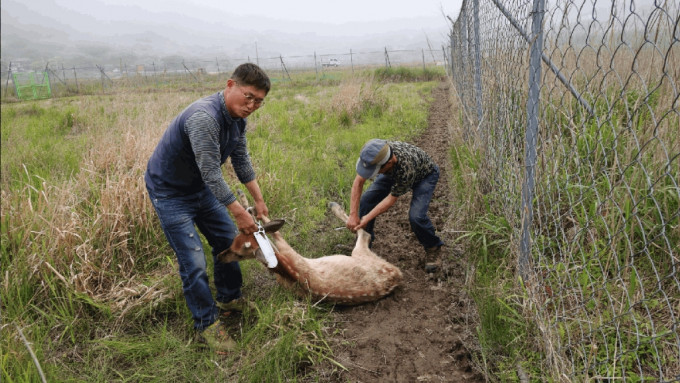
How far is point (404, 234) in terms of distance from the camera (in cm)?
440

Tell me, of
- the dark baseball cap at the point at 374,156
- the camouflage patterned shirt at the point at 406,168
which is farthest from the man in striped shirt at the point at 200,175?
the camouflage patterned shirt at the point at 406,168

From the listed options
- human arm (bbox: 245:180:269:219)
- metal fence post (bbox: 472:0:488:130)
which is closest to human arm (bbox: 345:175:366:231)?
human arm (bbox: 245:180:269:219)

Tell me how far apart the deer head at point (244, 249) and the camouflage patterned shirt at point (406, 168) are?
123 cm

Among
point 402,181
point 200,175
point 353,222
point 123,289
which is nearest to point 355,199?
point 353,222

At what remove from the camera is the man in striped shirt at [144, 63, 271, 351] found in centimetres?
252

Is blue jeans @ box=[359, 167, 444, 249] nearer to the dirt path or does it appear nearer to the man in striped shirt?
the dirt path

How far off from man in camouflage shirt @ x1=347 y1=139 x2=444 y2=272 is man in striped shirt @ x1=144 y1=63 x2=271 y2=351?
1.19m

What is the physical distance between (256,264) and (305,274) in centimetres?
73

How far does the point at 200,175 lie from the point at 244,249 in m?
0.66

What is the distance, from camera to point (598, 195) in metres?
1.79

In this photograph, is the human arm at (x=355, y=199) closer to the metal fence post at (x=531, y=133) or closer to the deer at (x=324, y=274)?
the deer at (x=324, y=274)

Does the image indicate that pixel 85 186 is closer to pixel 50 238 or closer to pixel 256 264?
pixel 50 238

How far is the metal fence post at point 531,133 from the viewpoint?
208 centimetres

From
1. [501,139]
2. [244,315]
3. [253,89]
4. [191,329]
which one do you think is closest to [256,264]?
[244,315]
